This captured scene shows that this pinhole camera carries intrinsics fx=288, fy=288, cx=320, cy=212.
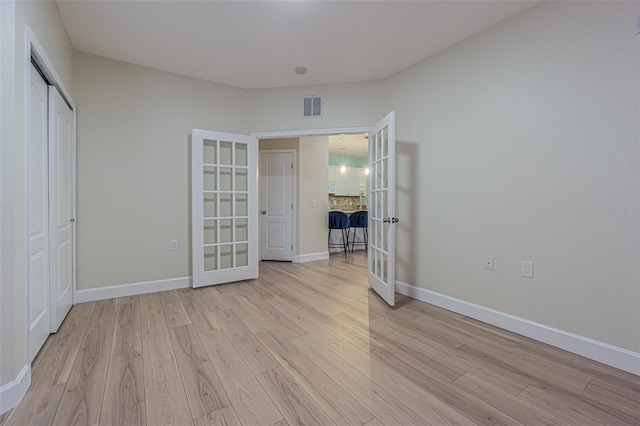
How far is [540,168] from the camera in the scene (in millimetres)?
2203

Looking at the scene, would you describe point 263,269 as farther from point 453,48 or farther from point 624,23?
point 624,23

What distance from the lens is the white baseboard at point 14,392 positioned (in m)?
1.40

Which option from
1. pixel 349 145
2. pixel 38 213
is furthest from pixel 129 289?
pixel 349 145

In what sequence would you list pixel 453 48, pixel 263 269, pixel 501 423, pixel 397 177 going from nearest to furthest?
pixel 501 423 < pixel 453 48 < pixel 397 177 < pixel 263 269

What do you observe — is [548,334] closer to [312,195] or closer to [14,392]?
[14,392]

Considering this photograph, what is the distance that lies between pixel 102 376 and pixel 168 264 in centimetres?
183

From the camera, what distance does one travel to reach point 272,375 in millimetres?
1730

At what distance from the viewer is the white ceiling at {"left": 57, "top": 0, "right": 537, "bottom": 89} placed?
88.9 inches

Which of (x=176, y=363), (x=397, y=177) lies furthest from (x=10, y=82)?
(x=397, y=177)

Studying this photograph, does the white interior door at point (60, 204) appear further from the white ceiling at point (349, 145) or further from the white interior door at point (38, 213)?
the white ceiling at point (349, 145)

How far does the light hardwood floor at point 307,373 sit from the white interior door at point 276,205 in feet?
8.20

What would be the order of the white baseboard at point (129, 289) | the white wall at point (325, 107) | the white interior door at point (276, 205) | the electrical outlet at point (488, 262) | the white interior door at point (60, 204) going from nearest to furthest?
the white interior door at point (60, 204), the electrical outlet at point (488, 262), the white baseboard at point (129, 289), the white wall at point (325, 107), the white interior door at point (276, 205)

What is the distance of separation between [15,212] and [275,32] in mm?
2296

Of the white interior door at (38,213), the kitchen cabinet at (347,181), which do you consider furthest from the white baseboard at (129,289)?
the kitchen cabinet at (347,181)
